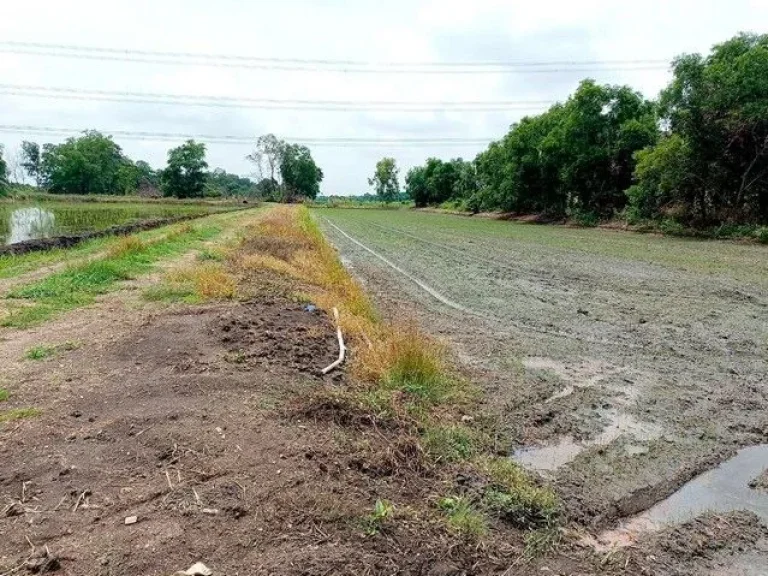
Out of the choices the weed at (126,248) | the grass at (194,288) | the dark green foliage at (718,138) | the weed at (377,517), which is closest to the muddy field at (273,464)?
the weed at (377,517)

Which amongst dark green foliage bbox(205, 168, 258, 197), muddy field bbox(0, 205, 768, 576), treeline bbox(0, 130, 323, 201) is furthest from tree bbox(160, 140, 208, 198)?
muddy field bbox(0, 205, 768, 576)

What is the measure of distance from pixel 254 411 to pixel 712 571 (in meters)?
2.92

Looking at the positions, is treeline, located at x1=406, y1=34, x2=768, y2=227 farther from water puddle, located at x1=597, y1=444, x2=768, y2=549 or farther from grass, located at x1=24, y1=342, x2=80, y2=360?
grass, located at x1=24, y1=342, x2=80, y2=360

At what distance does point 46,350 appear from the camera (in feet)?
17.2

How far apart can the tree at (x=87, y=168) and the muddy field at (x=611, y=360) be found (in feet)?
255

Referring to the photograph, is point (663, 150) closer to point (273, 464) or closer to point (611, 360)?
point (611, 360)

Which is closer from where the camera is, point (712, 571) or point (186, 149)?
point (712, 571)

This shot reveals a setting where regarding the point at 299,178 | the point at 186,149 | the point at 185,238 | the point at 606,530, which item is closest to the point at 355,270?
the point at 185,238

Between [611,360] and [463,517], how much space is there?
405 centimetres

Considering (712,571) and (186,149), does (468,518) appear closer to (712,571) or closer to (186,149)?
(712,571)

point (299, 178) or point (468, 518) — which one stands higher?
point (299, 178)

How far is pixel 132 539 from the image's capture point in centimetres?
248

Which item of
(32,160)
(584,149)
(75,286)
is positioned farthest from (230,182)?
(75,286)

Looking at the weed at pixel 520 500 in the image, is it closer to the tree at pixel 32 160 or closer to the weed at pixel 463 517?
the weed at pixel 463 517
